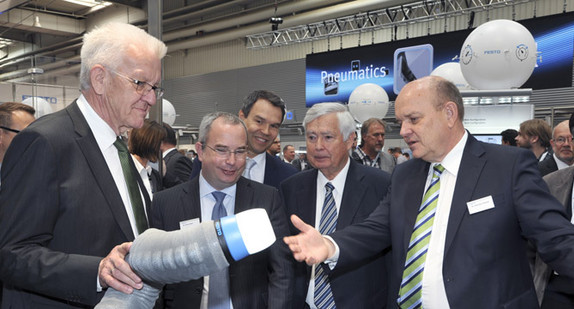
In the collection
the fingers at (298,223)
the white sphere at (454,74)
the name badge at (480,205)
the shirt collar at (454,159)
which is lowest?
the fingers at (298,223)

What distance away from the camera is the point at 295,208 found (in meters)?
2.54

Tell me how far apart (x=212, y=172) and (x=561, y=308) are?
6.56 feet

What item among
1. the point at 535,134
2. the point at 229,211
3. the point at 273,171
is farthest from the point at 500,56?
the point at 229,211

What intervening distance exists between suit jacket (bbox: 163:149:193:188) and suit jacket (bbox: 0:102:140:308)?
2.64 m

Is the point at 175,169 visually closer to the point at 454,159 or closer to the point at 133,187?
the point at 133,187

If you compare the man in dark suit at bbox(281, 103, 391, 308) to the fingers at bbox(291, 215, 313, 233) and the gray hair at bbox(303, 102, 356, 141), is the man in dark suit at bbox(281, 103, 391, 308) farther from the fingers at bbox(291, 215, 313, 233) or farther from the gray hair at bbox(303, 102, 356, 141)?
the fingers at bbox(291, 215, 313, 233)

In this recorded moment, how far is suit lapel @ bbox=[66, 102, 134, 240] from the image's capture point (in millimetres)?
1409

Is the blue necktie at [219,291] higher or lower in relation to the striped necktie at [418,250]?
lower

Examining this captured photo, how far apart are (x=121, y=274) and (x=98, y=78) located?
824 mm

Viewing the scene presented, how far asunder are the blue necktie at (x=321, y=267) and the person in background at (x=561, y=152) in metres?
2.58

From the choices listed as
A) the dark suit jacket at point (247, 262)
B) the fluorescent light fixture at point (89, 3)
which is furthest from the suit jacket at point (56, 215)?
the fluorescent light fixture at point (89, 3)

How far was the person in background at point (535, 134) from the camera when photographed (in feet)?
15.3

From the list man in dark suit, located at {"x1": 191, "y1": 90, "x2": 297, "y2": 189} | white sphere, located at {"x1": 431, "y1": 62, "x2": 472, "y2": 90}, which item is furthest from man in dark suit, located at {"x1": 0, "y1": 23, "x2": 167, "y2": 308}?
white sphere, located at {"x1": 431, "y1": 62, "x2": 472, "y2": 90}

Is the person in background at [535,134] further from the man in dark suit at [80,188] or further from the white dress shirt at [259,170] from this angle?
the man in dark suit at [80,188]
